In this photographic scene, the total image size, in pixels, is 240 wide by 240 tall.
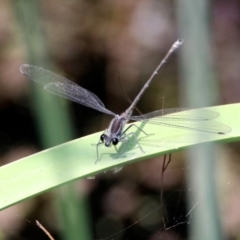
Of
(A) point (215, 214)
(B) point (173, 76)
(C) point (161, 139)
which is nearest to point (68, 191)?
(A) point (215, 214)

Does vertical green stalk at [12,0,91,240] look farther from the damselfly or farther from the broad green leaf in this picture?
the broad green leaf

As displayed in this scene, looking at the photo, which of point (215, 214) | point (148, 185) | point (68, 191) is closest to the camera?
point (215, 214)

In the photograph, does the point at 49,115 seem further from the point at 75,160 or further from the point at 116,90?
the point at 116,90

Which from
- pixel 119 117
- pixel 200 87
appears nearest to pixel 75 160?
pixel 200 87

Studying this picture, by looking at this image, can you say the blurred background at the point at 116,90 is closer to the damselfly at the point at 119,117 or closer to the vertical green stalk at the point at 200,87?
the damselfly at the point at 119,117

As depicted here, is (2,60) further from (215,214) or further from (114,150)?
(215,214)
